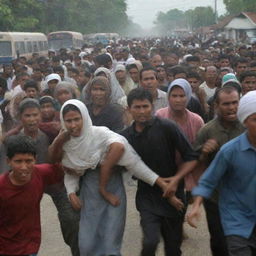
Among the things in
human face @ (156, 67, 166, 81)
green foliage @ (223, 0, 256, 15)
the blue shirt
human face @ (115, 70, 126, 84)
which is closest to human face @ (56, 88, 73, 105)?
human face @ (115, 70, 126, 84)

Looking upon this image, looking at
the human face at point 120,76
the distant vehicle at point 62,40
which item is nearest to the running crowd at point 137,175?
the human face at point 120,76

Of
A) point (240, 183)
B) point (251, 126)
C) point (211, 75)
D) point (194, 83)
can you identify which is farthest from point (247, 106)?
point (211, 75)

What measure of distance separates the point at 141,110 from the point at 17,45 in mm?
21500

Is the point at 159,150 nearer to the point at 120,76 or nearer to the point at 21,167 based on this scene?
the point at 21,167

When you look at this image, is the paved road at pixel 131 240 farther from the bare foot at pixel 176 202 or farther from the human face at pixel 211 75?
the human face at pixel 211 75

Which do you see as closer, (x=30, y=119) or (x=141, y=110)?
(x=141, y=110)

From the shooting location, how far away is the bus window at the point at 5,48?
23125mm

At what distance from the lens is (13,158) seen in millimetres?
3322

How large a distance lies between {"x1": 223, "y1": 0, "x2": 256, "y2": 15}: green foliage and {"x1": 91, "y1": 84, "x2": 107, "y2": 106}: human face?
54208mm

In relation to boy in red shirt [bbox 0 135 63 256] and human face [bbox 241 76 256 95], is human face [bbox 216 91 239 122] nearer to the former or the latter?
boy in red shirt [bbox 0 135 63 256]

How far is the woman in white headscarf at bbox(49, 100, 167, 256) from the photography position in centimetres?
367

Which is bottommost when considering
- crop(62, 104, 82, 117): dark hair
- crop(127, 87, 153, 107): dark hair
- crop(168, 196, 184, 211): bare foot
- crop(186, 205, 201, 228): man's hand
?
crop(168, 196, 184, 211): bare foot

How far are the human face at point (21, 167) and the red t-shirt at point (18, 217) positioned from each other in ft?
0.12

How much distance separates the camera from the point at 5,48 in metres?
23.3
